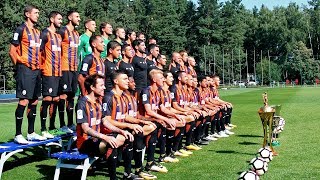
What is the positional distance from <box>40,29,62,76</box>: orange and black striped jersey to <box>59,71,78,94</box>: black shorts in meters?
0.23

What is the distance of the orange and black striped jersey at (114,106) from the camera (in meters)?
8.06

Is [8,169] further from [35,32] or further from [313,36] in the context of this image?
[313,36]

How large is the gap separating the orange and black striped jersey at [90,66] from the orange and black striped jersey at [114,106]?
1329mm

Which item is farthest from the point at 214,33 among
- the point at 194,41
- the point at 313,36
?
the point at 313,36

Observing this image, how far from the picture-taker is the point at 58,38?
9.83 m

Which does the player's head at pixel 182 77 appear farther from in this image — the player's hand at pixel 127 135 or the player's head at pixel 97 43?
the player's hand at pixel 127 135

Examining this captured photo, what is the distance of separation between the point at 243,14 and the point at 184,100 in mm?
109624

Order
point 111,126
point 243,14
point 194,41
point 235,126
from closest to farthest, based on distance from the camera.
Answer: point 111,126
point 235,126
point 194,41
point 243,14

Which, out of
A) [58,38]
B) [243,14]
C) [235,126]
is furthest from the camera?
[243,14]

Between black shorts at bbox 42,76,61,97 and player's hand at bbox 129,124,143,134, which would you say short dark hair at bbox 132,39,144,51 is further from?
player's hand at bbox 129,124,143,134

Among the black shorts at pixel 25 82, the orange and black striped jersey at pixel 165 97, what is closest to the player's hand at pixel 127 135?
the black shorts at pixel 25 82

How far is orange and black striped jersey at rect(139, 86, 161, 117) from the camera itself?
946cm

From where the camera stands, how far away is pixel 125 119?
8.49 m

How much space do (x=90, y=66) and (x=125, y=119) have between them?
5.08 ft
